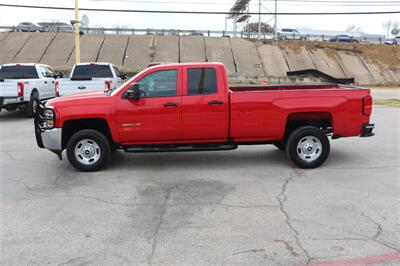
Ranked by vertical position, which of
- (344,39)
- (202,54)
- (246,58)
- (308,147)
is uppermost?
(344,39)

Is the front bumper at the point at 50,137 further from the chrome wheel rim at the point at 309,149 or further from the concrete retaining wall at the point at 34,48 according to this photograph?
the concrete retaining wall at the point at 34,48

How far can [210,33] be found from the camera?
47062 mm

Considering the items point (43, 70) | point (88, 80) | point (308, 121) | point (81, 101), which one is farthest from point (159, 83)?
point (43, 70)

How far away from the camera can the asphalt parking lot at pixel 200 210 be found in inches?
152

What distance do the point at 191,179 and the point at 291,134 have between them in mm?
1998

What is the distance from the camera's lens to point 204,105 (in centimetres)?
678

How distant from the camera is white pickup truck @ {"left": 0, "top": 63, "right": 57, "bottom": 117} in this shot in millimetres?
13219

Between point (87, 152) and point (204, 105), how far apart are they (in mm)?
2178

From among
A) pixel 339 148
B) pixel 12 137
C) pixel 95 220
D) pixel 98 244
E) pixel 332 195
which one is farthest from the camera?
pixel 12 137

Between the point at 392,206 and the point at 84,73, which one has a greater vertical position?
the point at 84,73

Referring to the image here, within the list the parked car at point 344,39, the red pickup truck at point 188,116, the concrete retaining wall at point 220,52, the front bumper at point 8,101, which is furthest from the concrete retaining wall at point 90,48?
the red pickup truck at point 188,116

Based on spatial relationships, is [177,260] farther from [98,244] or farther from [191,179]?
[191,179]

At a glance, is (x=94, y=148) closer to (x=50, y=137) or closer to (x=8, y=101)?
(x=50, y=137)

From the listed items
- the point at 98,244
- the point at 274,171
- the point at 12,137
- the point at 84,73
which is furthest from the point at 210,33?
the point at 98,244
